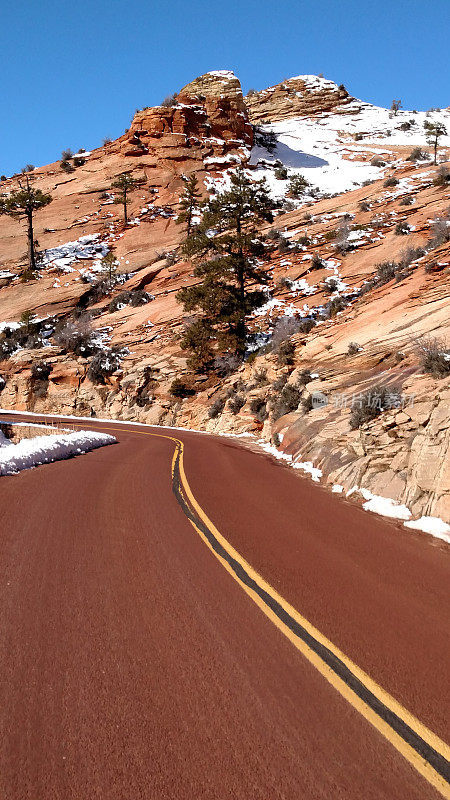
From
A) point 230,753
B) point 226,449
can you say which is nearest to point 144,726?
point 230,753

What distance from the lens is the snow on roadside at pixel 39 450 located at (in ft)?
33.8

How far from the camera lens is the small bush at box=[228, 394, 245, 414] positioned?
25.6 m

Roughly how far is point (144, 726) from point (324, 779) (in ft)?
3.46

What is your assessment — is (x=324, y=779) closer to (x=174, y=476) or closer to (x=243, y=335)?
(x=174, y=476)

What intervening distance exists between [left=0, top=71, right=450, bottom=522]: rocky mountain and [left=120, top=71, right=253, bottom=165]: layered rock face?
255 millimetres

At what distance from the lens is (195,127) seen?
68.8 meters

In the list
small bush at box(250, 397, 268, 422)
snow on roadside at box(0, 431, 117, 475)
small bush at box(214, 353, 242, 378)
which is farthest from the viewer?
small bush at box(214, 353, 242, 378)

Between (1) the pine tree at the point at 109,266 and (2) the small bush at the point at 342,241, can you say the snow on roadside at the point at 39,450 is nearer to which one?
(2) the small bush at the point at 342,241

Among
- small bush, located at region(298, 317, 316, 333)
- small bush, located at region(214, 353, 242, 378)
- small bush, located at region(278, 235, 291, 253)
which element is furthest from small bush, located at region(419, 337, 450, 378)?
small bush, located at region(278, 235, 291, 253)

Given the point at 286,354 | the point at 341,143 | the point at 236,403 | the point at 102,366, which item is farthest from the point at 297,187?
the point at 236,403

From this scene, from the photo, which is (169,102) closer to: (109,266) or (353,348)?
(109,266)

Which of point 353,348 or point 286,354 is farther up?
point 286,354

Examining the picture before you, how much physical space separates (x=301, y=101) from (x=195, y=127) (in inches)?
1423

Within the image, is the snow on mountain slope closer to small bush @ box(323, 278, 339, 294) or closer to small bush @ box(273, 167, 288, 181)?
small bush @ box(273, 167, 288, 181)
